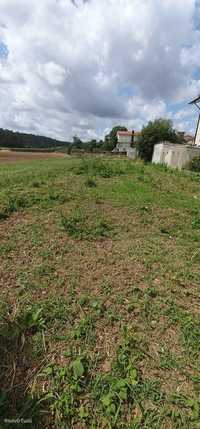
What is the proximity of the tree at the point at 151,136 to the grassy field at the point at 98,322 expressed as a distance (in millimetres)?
24180

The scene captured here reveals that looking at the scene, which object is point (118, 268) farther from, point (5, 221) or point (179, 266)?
point (5, 221)

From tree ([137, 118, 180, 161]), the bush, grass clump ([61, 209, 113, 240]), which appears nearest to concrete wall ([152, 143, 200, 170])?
the bush

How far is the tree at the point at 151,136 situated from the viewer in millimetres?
26350

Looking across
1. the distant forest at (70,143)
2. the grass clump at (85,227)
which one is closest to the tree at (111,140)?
the distant forest at (70,143)

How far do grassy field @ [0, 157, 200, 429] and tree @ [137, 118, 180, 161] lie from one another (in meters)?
24.2

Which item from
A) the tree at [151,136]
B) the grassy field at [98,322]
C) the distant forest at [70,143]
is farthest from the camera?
the distant forest at [70,143]

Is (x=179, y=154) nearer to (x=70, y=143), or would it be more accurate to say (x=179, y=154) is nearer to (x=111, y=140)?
(x=70, y=143)

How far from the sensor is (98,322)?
1.87 metres

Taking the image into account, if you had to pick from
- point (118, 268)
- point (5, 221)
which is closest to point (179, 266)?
point (118, 268)

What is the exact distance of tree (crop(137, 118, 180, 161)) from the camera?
26350mm

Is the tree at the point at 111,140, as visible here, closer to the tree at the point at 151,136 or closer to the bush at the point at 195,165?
the tree at the point at 151,136

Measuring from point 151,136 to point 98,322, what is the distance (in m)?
27.4

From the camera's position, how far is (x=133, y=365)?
5.08 ft

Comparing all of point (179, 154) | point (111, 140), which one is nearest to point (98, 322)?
point (179, 154)
